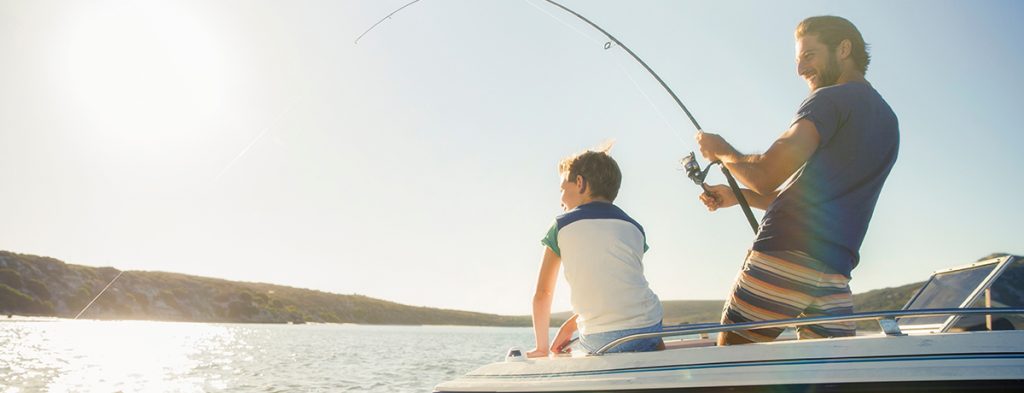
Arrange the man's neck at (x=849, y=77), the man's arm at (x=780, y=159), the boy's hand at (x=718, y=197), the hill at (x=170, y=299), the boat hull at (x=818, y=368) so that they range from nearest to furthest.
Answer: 1. the boat hull at (x=818, y=368)
2. the man's arm at (x=780, y=159)
3. the man's neck at (x=849, y=77)
4. the boy's hand at (x=718, y=197)
5. the hill at (x=170, y=299)

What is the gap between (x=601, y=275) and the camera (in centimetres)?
278

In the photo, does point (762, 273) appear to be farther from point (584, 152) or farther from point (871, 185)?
point (584, 152)

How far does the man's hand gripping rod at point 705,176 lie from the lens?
345 centimetres

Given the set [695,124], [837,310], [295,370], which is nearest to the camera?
[837,310]

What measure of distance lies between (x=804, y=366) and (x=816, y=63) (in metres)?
1.32

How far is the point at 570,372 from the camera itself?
2.48m

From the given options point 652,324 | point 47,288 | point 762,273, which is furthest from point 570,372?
point 47,288

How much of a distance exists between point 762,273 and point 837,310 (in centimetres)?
31

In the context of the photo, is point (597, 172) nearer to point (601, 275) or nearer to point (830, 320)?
point (601, 275)

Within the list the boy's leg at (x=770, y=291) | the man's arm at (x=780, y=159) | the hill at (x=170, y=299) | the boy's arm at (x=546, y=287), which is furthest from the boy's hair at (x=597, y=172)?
the hill at (x=170, y=299)

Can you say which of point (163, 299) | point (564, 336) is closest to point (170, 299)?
point (163, 299)

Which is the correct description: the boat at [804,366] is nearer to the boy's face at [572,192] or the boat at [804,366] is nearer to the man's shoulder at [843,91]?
the boy's face at [572,192]

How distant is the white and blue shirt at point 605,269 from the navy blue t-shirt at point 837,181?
1.65 ft

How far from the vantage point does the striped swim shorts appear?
8.49 ft
